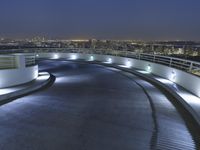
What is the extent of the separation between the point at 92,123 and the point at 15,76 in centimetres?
779

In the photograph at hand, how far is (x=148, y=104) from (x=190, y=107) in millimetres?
1643

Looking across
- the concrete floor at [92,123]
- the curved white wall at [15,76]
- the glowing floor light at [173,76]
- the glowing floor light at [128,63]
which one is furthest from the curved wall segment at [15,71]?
the glowing floor light at [128,63]

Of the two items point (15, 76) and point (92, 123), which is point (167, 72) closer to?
point (15, 76)

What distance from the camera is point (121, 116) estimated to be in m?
8.71

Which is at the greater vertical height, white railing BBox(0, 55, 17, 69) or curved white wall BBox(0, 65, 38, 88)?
white railing BBox(0, 55, 17, 69)

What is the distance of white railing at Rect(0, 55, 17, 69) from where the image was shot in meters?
14.6

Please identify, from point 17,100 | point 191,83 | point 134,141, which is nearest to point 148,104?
point 191,83

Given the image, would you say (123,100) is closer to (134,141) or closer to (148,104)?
(148,104)

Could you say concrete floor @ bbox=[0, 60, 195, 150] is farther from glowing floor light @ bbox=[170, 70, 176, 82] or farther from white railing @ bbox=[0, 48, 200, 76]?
glowing floor light @ bbox=[170, 70, 176, 82]

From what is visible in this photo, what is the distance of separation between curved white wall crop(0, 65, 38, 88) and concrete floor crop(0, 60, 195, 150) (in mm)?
2293

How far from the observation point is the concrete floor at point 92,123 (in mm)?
6328

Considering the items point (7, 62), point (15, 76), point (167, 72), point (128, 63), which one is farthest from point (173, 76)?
point (128, 63)

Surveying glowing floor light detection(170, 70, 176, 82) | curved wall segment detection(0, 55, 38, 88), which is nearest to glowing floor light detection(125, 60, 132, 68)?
glowing floor light detection(170, 70, 176, 82)

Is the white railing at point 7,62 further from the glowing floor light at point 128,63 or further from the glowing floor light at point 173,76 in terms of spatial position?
the glowing floor light at point 128,63
